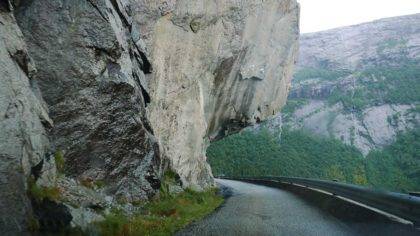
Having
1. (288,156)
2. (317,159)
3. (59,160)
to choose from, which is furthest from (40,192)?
(317,159)

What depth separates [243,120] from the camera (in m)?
41.5

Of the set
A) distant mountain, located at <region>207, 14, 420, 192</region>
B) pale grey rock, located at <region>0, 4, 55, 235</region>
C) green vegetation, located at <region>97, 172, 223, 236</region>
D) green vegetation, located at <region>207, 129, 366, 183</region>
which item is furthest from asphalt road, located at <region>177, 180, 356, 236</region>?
green vegetation, located at <region>207, 129, 366, 183</region>

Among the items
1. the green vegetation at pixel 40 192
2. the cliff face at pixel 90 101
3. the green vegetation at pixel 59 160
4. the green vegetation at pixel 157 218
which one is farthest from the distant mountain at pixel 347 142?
the green vegetation at pixel 40 192

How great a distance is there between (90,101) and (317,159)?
140 metres

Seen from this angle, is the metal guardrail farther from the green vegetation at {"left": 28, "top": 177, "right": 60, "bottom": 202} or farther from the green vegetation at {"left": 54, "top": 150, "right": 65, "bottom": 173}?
the green vegetation at {"left": 54, "top": 150, "right": 65, "bottom": 173}

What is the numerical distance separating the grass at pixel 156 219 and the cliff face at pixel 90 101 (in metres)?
0.45

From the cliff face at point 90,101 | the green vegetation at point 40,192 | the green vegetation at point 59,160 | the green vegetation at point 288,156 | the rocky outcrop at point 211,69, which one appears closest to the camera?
the green vegetation at point 40,192

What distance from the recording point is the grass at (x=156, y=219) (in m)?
9.95

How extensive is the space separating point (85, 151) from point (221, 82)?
22171 millimetres

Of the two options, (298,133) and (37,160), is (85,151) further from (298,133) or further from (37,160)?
(298,133)

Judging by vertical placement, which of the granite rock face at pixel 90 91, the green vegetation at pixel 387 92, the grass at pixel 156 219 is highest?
the green vegetation at pixel 387 92

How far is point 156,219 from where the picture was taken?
12.4 m

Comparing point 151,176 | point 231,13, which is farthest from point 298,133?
point 151,176

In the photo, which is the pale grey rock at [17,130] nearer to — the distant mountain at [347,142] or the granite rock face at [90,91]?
the granite rock face at [90,91]
